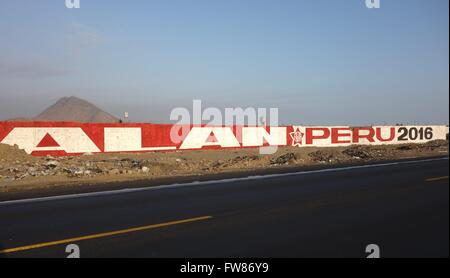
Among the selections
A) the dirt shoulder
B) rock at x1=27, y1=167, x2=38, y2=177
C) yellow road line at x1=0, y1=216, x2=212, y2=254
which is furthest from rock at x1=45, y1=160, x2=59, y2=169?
yellow road line at x1=0, y1=216, x2=212, y2=254

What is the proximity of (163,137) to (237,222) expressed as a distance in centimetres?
2447

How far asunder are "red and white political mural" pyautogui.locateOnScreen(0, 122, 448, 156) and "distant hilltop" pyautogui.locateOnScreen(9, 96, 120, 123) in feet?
218

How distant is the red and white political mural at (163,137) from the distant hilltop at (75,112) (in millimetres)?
66415

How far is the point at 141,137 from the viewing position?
3247cm

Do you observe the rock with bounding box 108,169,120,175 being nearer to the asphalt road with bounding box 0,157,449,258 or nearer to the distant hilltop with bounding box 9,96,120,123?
the asphalt road with bounding box 0,157,449,258

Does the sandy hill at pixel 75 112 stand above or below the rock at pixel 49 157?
above

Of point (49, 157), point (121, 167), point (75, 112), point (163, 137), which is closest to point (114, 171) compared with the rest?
point (121, 167)

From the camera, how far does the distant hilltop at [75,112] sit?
10550 cm

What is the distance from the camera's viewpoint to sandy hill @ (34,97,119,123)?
105500 mm

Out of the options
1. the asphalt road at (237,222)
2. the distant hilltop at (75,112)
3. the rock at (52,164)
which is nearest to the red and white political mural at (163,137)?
the rock at (52,164)

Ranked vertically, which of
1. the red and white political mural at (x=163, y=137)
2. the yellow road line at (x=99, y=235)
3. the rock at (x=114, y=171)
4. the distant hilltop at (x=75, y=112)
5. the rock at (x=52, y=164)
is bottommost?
the yellow road line at (x=99, y=235)

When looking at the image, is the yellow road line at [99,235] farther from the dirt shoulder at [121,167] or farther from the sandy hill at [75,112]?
the sandy hill at [75,112]
